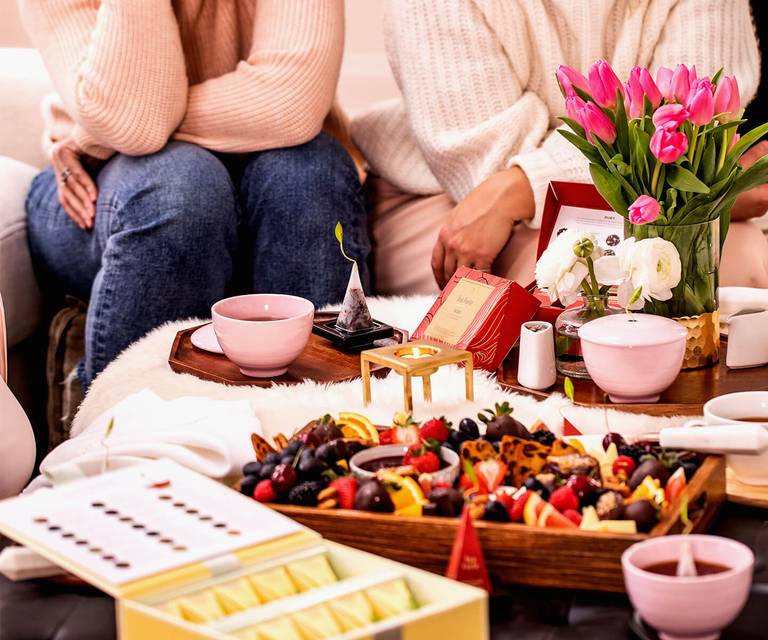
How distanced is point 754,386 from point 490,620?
580 millimetres

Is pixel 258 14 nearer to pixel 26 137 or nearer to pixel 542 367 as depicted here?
pixel 26 137

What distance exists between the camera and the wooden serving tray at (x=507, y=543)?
31.0 inches

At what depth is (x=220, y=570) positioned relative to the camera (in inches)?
28.4

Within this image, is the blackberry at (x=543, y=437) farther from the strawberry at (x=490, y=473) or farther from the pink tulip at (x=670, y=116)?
the pink tulip at (x=670, y=116)

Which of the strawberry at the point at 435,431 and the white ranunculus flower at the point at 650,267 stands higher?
the white ranunculus flower at the point at 650,267

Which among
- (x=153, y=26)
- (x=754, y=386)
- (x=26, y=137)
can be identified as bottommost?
(x=754, y=386)

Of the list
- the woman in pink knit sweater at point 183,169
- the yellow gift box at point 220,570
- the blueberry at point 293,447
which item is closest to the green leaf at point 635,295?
the blueberry at point 293,447

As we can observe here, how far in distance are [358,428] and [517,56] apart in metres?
1.14

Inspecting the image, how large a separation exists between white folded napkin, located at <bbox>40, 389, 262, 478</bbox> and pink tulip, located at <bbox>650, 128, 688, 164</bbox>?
48 centimetres

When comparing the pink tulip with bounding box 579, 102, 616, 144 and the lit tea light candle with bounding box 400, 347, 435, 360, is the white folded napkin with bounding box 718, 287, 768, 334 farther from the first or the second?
the lit tea light candle with bounding box 400, 347, 435, 360

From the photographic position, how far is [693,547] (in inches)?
28.9

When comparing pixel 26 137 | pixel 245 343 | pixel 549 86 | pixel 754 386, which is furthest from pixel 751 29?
pixel 26 137

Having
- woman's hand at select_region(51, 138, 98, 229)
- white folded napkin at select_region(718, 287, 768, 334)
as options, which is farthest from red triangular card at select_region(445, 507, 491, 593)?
woman's hand at select_region(51, 138, 98, 229)

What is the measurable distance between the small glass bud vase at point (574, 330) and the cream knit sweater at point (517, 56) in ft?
2.07
